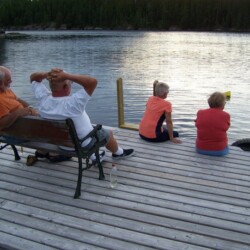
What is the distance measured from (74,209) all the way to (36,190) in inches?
28.8

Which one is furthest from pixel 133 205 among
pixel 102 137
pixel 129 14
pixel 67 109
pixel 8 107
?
pixel 129 14

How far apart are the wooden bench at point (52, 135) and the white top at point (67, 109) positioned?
5.8 inches

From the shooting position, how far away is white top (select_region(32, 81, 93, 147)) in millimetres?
4527

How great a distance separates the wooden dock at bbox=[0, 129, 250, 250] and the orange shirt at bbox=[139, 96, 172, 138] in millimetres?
634

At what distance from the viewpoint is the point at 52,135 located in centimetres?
460

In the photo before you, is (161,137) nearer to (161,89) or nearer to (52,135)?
(161,89)

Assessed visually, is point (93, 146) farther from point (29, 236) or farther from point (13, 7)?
point (13, 7)

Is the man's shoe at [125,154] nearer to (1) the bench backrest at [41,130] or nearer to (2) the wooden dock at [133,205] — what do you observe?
(2) the wooden dock at [133,205]

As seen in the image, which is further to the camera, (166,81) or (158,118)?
(166,81)

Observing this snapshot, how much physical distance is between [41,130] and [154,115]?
2304 millimetres

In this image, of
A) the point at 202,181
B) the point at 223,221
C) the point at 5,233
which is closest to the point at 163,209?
the point at 223,221

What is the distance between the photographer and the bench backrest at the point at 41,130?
4.49 meters

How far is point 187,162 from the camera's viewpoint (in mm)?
5758

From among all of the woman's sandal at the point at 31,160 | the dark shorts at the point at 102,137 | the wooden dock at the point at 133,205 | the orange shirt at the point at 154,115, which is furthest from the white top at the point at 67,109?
the orange shirt at the point at 154,115
